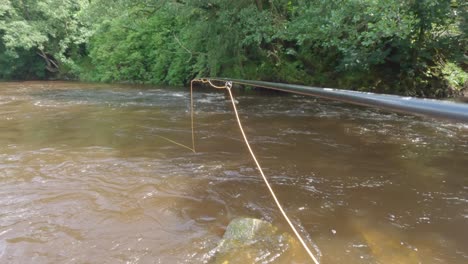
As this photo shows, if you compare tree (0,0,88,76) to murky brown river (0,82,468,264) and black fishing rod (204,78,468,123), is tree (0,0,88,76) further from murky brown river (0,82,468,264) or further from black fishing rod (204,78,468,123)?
black fishing rod (204,78,468,123)

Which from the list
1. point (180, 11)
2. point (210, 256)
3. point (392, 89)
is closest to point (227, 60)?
point (180, 11)

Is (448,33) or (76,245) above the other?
(448,33)

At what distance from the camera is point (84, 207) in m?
4.41

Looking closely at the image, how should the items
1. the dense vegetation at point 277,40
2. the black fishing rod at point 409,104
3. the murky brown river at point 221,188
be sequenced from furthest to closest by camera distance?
the dense vegetation at point 277,40, the murky brown river at point 221,188, the black fishing rod at point 409,104

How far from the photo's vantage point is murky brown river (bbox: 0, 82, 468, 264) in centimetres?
355

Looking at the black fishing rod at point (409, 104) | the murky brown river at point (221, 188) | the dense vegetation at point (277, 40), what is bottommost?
the murky brown river at point (221, 188)

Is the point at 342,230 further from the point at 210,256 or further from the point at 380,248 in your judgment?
the point at 210,256

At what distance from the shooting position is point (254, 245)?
134 inches

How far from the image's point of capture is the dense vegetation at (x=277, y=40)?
9.18m

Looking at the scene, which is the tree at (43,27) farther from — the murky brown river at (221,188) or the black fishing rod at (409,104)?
the black fishing rod at (409,104)

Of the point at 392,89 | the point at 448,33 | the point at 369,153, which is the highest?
Answer: the point at 448,33

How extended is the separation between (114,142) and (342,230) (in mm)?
5158

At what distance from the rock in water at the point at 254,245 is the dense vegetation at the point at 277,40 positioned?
6.01 meters

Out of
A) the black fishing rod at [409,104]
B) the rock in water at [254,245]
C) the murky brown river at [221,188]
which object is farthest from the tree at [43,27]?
the black fishing rod at [409,104]
